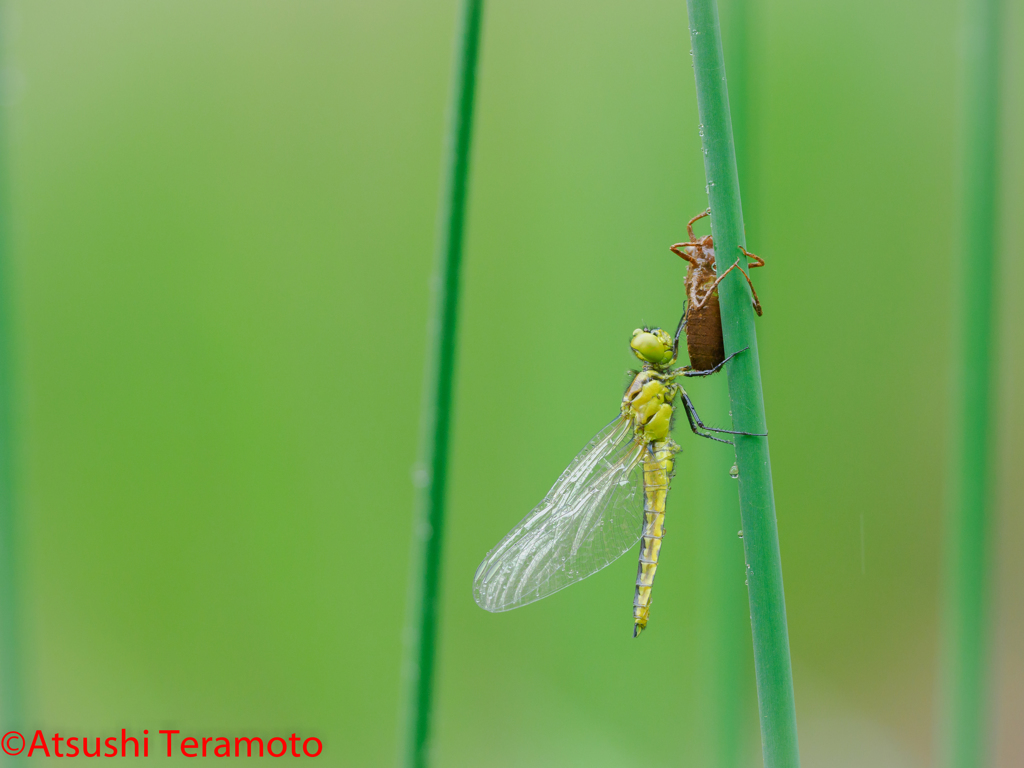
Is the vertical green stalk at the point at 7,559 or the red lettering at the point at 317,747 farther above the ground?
the vertical green stalk at the point at 7,559

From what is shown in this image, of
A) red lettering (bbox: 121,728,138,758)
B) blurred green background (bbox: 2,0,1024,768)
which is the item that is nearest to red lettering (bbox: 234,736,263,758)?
blurred green background (bbox: 2,0,1024,768)

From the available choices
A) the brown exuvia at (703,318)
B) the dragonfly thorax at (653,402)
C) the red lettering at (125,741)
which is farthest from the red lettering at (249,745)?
the brown exuvia at (703,318)

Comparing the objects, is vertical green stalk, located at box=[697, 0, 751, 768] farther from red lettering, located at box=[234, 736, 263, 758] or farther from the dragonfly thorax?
red lettering, located at box=[234, 736, 263, 758]

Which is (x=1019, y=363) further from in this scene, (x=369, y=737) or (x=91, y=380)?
(x=91, y=380)

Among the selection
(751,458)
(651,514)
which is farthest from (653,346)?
(751,458)

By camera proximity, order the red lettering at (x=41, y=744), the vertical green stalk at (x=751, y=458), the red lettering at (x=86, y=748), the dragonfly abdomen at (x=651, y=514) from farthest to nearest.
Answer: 1. the red lettering at (x=86, y=748)
2. the red lettering at (x=41, y=744)
3. the dragonfly abdomen at (x=651, y=514)
4. the vertical green stalk at (x=751, y=458)

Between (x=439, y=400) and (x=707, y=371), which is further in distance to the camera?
(x=707, y=371)

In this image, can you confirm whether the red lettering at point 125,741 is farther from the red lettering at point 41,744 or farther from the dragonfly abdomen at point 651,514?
the dragonfly abdomen at point 651,514

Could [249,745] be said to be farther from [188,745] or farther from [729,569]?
[729,569]
